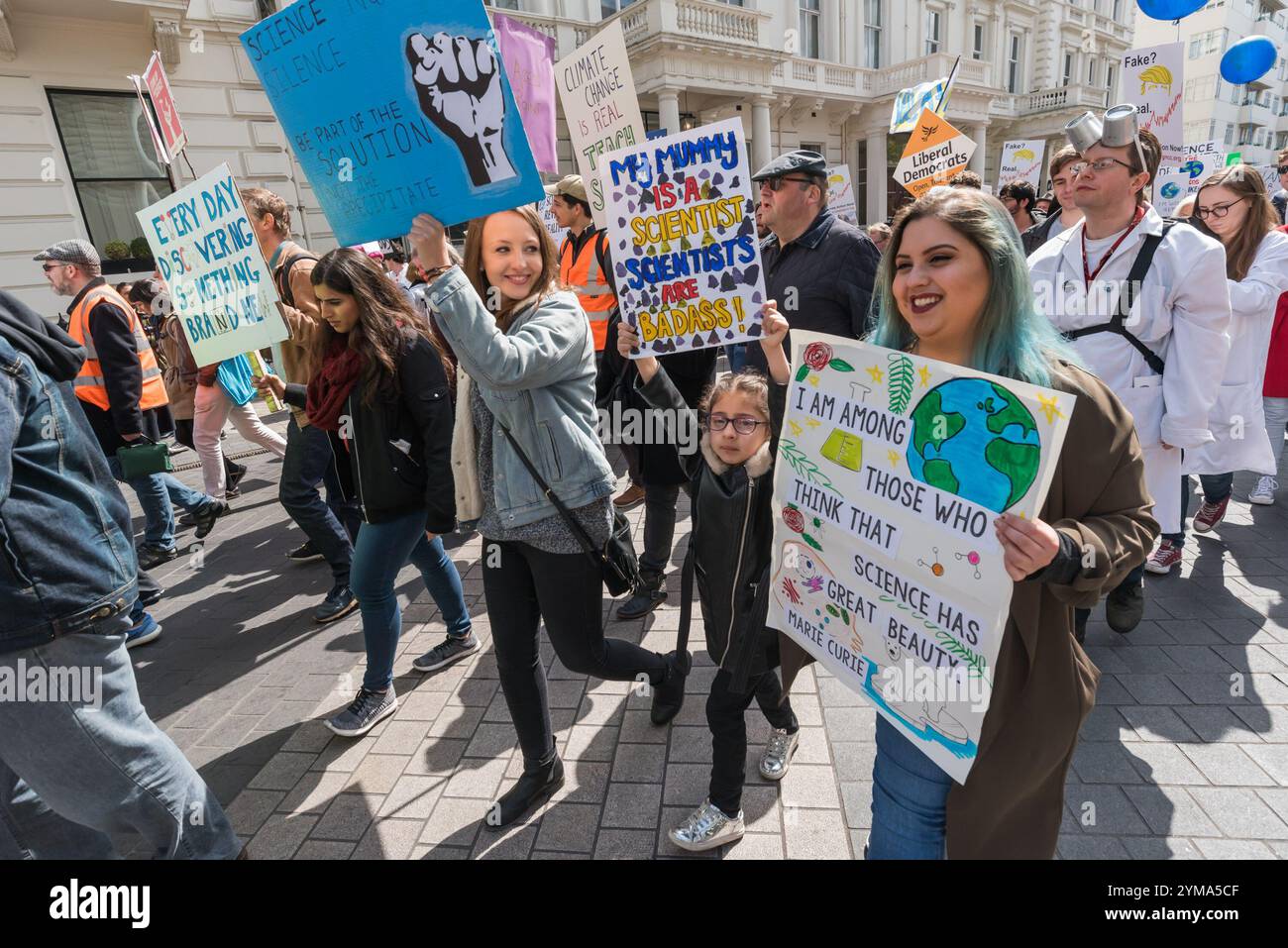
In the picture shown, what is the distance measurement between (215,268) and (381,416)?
1.13 metres

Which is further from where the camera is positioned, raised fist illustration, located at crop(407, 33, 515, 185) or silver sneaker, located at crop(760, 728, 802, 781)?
silver sneaker, located at crop(760, 728, 802, 781)

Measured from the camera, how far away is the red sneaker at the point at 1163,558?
3816mm

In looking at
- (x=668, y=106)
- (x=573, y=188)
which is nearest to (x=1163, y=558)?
(x=573, y=188)

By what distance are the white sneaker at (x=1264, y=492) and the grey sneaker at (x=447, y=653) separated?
5422 millimetres

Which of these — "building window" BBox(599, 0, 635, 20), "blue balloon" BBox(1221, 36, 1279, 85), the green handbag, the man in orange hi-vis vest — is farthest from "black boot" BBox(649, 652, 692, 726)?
"building window" BBox(599, 0, 635, 20)

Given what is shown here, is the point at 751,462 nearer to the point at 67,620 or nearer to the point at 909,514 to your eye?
the point at 909,514

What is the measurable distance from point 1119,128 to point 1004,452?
2.26m

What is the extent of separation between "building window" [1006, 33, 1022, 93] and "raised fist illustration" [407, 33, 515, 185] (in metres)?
32.4

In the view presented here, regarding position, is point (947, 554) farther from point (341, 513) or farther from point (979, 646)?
point (341, 513)

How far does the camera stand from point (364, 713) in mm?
3008

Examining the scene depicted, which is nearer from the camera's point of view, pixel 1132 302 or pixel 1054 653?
pixel 1054 653

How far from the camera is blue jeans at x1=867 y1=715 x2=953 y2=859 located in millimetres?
1567

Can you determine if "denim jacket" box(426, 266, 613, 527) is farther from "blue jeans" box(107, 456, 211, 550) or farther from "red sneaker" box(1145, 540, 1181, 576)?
"blue jeans" box(107, 456, 211, 550)
